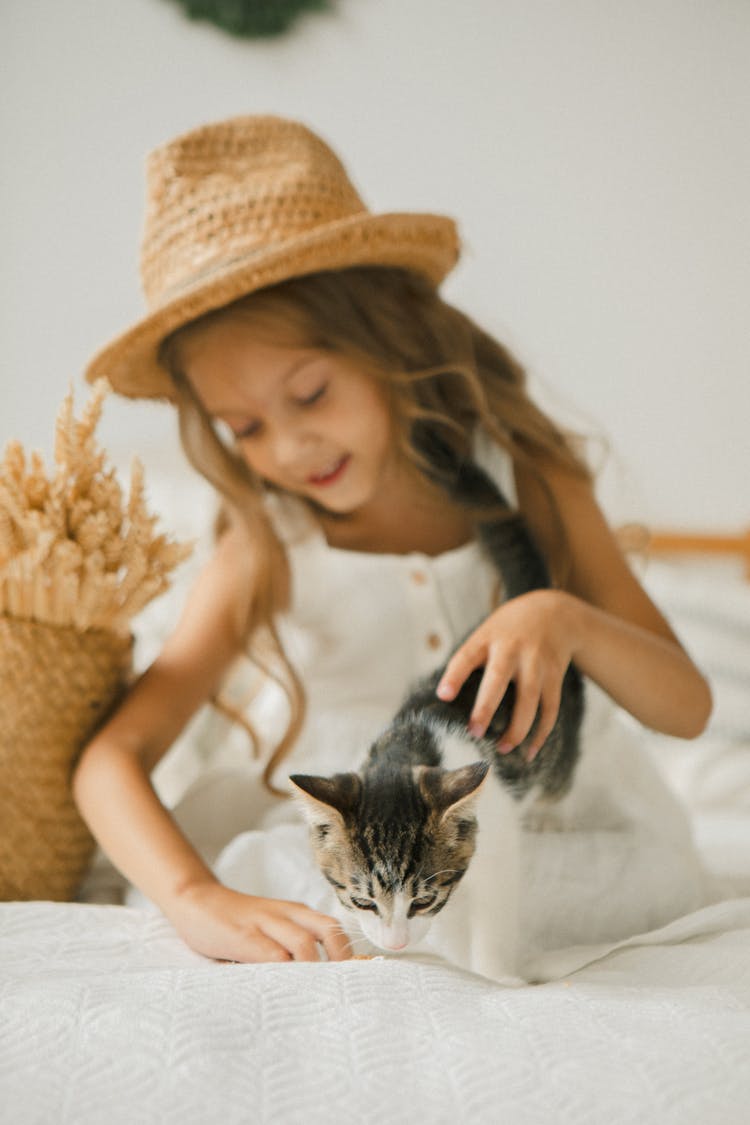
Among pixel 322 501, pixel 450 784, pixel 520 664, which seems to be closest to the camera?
pixel 450 784

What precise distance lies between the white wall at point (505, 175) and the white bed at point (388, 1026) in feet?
3.74

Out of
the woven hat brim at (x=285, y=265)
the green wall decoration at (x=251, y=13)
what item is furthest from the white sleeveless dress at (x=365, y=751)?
the green wall decoration at (x=251, y=13)

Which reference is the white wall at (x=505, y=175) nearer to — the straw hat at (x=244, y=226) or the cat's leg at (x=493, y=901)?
the straw hat at (x=244, y=226)

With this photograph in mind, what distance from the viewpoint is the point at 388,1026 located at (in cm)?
53

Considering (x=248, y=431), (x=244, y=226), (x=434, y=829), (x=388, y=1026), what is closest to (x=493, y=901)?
(x=434, y=829)

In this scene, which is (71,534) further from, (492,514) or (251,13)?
(251,13)

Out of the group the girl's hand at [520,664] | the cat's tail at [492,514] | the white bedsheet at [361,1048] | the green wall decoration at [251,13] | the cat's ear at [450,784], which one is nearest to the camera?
the white bedsheet at [361,1048]

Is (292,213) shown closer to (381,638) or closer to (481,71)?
(381,638)

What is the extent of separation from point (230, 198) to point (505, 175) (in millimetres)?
1102

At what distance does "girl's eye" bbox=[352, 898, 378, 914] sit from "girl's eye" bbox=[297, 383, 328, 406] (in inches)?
20.4

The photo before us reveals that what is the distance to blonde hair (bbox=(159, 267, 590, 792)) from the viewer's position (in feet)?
3.36

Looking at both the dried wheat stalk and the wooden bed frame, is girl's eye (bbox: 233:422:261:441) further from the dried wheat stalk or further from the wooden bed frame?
the wooden bed frame

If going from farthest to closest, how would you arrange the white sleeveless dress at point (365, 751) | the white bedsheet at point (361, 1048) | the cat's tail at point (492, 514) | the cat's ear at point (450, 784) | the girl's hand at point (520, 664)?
1. the cat's tail at point (492, 514)
2. the white sleeveless dress at point (365, 751)
3. the girl's hand at point (520, 664)
4. the cat's ear at point (450, 784)
5. the white bedsheet at point (361, 1048)

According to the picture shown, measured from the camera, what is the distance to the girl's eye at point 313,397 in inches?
39.4
